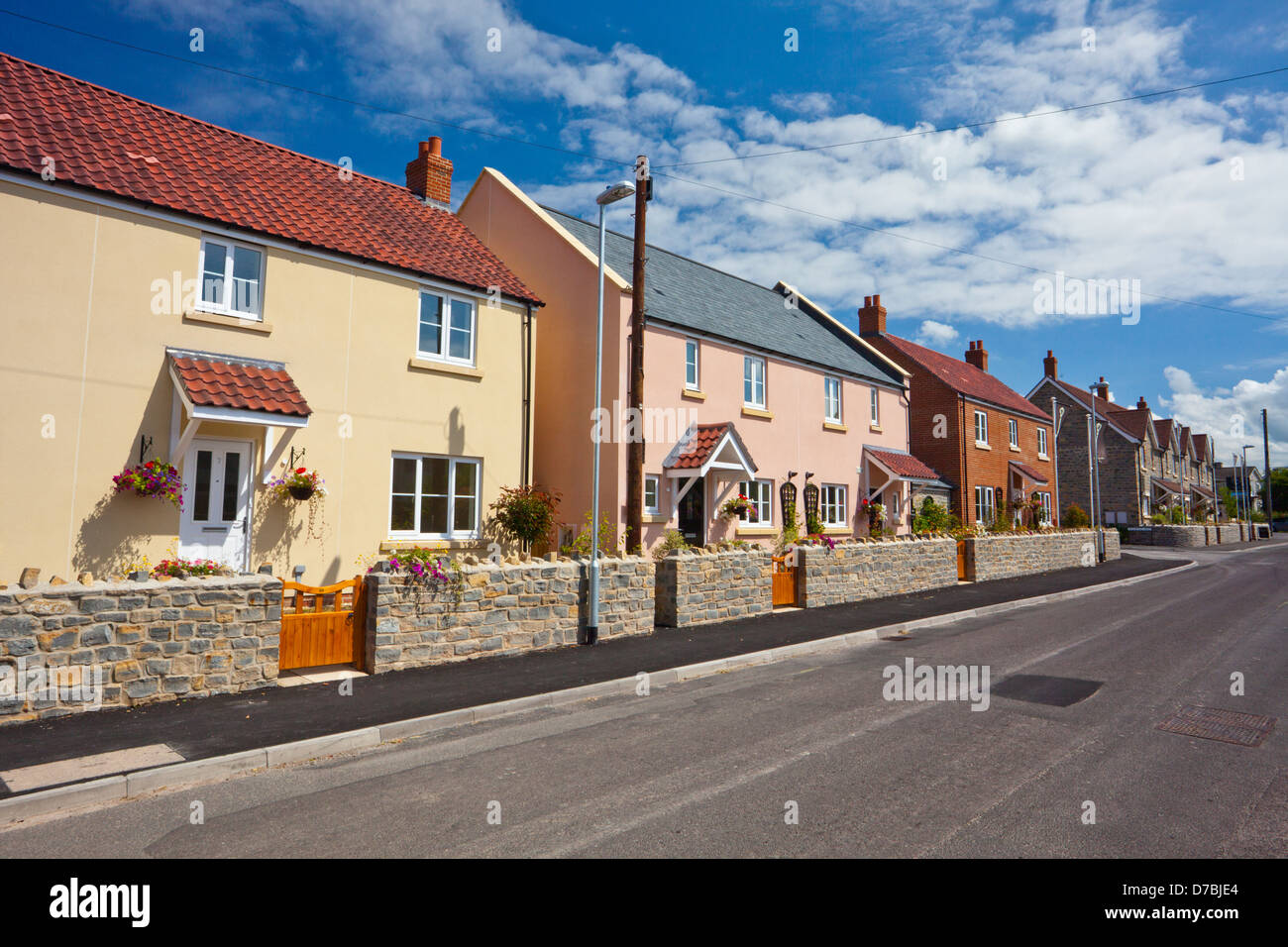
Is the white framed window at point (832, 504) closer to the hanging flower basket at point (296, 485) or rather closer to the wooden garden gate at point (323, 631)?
the hanging flower basket at point (296, 485)

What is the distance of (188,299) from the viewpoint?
38.8 feet

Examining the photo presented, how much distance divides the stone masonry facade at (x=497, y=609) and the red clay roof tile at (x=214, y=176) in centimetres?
696

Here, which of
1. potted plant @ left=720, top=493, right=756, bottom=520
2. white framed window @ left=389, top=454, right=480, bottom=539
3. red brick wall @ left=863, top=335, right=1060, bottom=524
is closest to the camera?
white framed window @ left=389, top=454, right=480, bottom=539

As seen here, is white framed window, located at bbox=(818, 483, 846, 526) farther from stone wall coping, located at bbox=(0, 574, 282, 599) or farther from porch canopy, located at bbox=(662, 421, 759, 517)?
stone wall coping, located at bbox=(0, 574, 282, 599)

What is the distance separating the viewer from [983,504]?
31750 mm

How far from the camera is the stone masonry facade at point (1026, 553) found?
22453 mm

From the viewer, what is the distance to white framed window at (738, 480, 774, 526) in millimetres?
20531

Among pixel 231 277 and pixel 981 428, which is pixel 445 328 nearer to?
pixel 231 277

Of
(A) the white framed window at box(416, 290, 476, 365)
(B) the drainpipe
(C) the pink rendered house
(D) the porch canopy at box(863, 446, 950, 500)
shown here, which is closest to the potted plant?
(C) the pink rendered house

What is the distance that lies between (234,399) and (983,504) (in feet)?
96.0

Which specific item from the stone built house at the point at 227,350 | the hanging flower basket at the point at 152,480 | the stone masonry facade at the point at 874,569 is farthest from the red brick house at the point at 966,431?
the hanging flower basket at the point at 152,480
